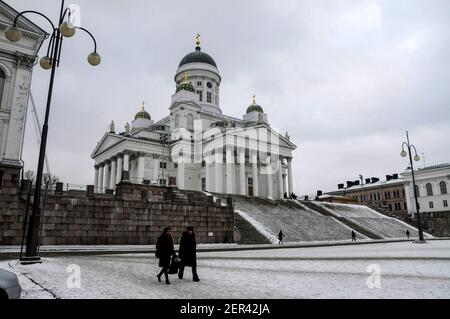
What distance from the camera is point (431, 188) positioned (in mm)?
77125

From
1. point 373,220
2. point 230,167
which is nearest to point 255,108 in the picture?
point 230,167

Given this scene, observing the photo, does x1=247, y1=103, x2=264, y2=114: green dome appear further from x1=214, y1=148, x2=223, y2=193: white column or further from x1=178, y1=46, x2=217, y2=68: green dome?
x1=214, y1=148, x2=223, y2=193: white column

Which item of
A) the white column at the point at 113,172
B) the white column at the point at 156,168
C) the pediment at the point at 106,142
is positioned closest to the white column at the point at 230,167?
the white column at the point at 156,168

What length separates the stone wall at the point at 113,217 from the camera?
75.5 feet

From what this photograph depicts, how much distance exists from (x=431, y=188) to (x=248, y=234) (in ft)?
212

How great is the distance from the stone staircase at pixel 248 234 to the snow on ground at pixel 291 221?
0.91 metres

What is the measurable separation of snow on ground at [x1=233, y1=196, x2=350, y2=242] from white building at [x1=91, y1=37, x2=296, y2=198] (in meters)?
12.0

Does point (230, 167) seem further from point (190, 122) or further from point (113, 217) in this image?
point (113, 217)

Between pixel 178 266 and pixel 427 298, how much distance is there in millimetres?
5656

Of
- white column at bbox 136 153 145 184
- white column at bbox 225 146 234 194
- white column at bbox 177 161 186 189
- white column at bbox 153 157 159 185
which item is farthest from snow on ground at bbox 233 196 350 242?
white column at bbox 136 153 145 184

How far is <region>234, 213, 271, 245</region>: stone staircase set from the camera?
97.7 ft

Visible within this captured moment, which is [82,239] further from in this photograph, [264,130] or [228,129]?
[264,130]

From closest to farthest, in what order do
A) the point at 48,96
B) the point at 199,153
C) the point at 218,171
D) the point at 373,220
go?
the point at 48,96 → the point at 373,220 → the point at 218,171 → the point at 199,153
